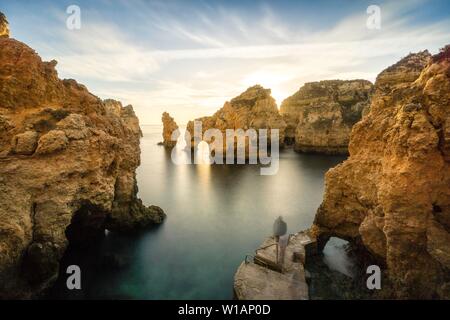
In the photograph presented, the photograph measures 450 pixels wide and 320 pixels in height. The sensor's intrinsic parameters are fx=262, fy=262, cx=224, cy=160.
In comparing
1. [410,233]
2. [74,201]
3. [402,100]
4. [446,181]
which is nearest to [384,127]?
[402,100]

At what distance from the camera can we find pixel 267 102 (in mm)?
71812

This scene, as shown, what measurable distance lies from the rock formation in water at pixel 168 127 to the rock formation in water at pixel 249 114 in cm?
1644

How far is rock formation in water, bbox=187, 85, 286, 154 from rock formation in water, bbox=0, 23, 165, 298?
166 ft

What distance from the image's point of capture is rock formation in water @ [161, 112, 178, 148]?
86.8 m

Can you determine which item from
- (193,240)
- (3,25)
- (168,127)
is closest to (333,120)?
(193,240)

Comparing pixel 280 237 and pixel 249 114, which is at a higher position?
pixel 249 114

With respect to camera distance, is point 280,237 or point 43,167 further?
point 280,237

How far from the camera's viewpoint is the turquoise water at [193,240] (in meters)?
13.0

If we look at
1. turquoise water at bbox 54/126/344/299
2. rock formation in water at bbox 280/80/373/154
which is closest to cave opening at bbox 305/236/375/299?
turquoise water at bbox 54/126/344/299

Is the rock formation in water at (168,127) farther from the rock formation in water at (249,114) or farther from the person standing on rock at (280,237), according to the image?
the person standing on rock at (280,237)

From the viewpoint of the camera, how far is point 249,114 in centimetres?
7044

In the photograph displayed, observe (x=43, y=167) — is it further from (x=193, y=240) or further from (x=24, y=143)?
(x=193, y=240)

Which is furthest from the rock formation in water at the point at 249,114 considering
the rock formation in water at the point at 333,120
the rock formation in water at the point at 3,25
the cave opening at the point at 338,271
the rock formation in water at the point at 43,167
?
the rock formation in water at the point at 43,167

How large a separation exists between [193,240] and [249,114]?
5583 centimetres
